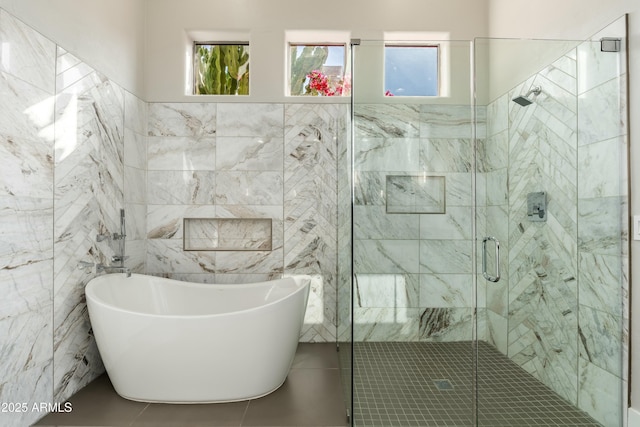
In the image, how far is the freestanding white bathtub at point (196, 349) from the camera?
2074mm

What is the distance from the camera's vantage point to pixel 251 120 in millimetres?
3287

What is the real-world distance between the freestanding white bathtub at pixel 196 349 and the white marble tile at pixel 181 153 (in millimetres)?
1136

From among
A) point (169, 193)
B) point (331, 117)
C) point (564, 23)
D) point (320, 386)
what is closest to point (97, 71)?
point (169, 193)

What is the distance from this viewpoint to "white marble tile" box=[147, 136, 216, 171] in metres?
3.27

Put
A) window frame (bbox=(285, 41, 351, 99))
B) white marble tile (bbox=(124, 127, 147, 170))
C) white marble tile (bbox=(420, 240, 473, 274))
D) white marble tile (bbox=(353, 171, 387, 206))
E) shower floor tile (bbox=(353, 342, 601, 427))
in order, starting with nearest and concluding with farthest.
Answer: shower floor tile (bbox=(353, 342, 601, 427)) → white marble tile (bbox=(420, 240, 473, 274)) → white marble tile (bbox=(353, 171, 387, 206)) → white marble tile (bbox=(124, 127, 147, 170)) → window frame (bbox=(285, 41, 351, 99))

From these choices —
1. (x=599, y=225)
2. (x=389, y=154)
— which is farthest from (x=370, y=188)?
(x=599, y=225)

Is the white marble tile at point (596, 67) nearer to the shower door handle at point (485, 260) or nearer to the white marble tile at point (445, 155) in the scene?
the white marble tile at point (445, 155)

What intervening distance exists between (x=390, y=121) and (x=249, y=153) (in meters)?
1.64

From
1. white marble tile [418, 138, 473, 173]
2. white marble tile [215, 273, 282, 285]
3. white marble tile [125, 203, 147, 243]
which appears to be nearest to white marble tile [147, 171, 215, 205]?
white marble tile [125, 203, 147, 243]

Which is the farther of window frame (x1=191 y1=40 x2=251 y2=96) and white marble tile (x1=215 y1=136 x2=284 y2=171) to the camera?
window frame (x1=191 y1=40 x2=251 y2=96)

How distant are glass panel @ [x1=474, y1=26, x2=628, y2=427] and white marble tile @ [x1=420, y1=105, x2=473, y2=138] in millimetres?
69

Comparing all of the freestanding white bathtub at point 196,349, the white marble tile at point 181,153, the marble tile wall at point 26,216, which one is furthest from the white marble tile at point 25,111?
the white marble tile at point 181,153

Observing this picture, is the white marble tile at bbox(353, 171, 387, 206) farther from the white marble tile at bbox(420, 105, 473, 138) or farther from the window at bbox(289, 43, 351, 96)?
the window at bbox(289, 43, 351, 96)

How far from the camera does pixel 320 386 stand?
249 cm
